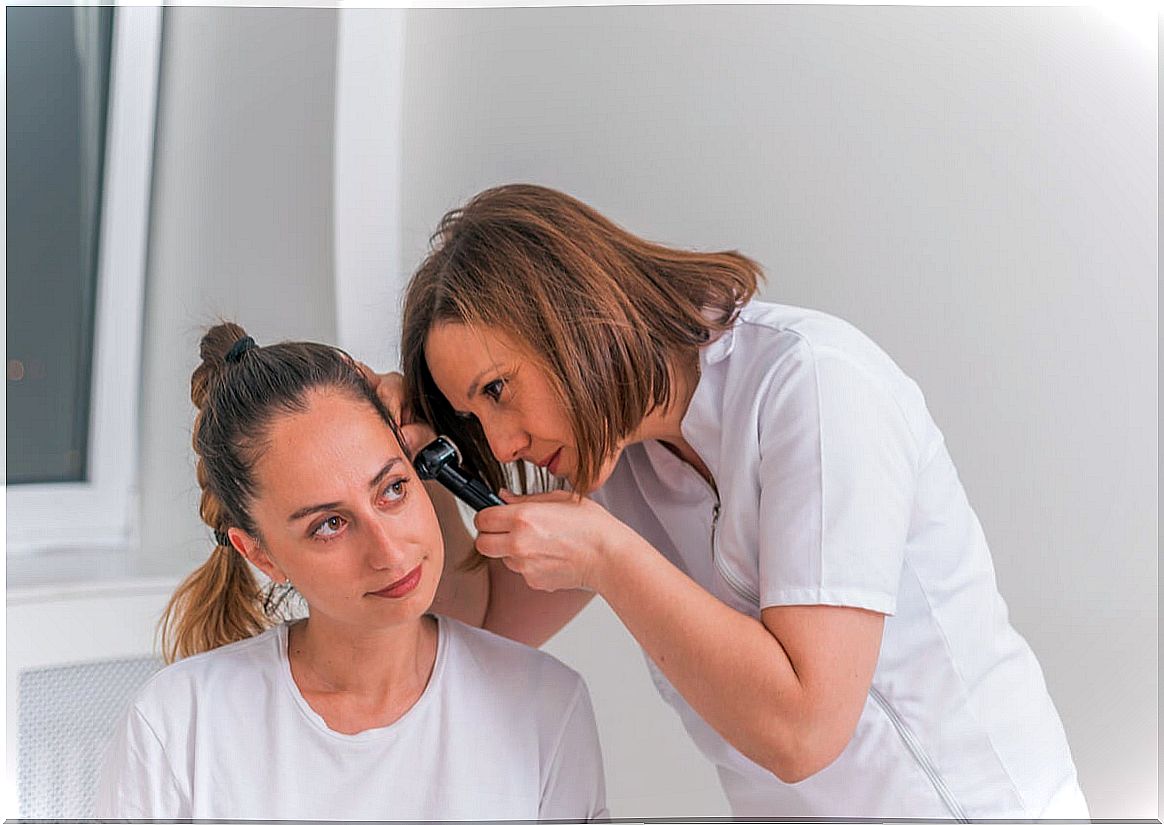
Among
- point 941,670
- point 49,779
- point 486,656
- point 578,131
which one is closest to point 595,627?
point 486,656

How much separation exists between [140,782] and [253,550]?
0.57 feet

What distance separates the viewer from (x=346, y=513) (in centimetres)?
70

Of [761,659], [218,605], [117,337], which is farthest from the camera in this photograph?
[117,337]

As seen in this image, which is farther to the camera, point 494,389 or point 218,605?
point 218,605

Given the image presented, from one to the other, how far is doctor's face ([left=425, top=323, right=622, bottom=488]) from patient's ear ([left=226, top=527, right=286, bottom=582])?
16cm

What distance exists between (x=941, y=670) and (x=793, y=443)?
0.20m

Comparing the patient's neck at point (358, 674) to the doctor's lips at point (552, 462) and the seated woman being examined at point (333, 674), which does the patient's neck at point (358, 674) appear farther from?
the doctor's lips at point (552, 462)

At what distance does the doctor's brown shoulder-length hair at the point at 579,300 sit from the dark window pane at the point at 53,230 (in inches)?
16.3

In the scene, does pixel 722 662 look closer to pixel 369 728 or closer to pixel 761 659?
pixel 761 659

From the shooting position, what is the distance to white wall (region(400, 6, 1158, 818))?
2.77 ft

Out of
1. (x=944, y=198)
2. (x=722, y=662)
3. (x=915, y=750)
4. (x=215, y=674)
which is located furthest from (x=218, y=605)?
(x=944, y=198)

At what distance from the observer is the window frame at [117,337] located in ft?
3.13

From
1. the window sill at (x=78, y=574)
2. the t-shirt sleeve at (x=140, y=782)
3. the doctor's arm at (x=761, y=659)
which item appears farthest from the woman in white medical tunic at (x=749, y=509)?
the window sill at (x=78, y=574)

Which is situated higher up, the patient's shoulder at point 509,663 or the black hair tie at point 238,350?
the black hair tie at point 238,350
